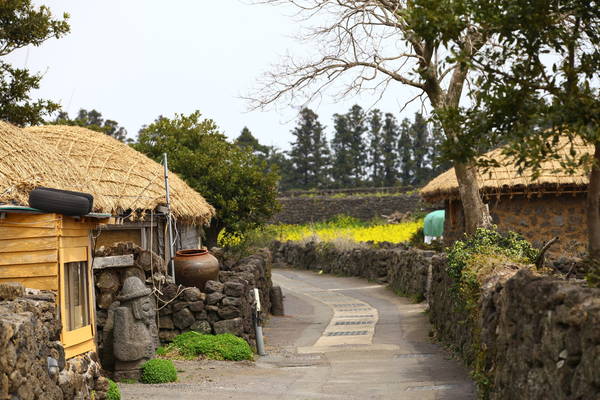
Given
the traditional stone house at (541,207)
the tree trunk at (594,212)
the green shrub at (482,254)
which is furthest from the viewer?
the traditional stone house at (541,207)

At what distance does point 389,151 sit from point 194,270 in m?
47.1

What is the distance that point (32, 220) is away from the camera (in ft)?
27.7

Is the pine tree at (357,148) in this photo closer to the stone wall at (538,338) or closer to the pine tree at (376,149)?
the pine tree at (376,149)

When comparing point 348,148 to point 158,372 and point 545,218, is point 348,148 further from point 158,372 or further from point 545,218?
point 158,372

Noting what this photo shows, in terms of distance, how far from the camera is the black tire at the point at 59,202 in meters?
8.30

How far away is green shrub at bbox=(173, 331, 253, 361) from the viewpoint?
12.5 m

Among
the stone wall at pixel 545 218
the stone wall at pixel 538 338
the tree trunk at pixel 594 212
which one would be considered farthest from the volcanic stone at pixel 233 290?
the stone wall at pixel 545 218

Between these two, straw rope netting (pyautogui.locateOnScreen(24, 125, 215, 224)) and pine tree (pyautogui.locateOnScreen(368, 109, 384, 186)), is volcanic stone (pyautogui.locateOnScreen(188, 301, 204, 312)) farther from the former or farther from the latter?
pine tree (pyautogui.locateOnScreen(368, 109, 384, 186))

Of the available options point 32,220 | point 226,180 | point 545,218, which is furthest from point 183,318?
point 226,180

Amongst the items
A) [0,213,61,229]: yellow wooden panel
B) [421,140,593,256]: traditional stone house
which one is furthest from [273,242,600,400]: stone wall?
[421,140,593,256]: traditional stone house

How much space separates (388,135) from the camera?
59.7 m

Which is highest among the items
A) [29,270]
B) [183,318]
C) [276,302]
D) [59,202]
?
[59,202]

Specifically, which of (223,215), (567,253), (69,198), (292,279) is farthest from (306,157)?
(69,198)

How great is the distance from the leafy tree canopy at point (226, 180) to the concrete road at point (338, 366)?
16.5 feet
